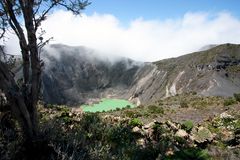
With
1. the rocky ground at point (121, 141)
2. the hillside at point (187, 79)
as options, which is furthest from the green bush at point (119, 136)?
the hillside at point (187, 79)

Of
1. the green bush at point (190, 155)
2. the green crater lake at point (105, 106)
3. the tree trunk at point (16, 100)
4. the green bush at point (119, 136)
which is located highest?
the tree trunk at point (16, 100)

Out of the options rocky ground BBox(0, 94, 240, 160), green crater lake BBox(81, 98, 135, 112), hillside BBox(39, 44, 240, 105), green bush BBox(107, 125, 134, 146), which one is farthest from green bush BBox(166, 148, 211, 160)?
green crater lake BBox(81, 98, 135, 112)

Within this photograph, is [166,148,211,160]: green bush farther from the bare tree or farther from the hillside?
the hillside

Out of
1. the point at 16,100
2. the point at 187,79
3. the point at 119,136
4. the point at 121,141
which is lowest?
the point at 121,141

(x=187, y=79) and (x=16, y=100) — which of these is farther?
(x=187, y=79)

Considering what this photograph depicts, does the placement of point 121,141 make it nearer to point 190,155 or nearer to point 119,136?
point 119,136

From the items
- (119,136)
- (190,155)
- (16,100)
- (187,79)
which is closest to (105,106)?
(187,79)

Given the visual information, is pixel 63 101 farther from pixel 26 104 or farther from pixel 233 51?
pixel 26 104

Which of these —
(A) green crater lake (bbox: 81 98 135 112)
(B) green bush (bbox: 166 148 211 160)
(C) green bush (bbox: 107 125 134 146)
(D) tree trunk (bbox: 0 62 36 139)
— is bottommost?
(A) green crater lake (bbox: 81 98 135 112)

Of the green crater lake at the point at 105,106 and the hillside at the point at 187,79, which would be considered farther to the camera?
the green crater lake at the point at 105,106

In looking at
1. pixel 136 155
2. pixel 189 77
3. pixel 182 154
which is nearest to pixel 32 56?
pixel 136 155

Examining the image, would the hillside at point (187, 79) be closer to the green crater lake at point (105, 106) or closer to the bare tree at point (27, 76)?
the green crater lake at point (105, 106)

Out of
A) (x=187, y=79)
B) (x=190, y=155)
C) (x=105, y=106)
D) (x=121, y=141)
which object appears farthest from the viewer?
(x=105, y=106)
